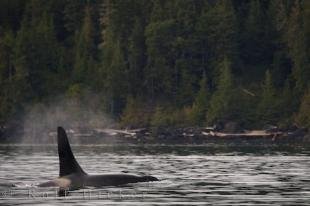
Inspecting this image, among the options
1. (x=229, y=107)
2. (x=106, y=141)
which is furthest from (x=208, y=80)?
(x=106, y=141)

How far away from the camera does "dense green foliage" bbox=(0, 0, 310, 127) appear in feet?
527

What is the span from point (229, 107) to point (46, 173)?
92394 millimetres

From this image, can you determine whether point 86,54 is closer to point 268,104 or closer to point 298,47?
point 298,47

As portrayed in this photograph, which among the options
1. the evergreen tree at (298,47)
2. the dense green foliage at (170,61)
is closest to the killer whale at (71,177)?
the dense green foliage at (170,61)

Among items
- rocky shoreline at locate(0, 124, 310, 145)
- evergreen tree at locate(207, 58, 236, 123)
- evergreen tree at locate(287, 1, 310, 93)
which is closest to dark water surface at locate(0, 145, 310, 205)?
Answer: rocky shoreline at locate(0, 124, 310, 145)

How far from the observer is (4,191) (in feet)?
158

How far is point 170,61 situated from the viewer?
173m

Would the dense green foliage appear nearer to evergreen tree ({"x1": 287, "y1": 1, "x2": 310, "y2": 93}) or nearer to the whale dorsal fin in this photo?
evergreen tree ({"x1": 287, "y1": 1, "x2": 310, "y2": 93})

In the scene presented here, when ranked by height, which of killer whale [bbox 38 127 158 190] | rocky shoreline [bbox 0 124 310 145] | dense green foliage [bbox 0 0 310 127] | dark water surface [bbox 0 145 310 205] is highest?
dense green foliage [bbox 0 0 310 127]

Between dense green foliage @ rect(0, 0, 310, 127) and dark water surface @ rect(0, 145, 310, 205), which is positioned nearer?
dark water surface @ rect(0, 145, 310, 205)

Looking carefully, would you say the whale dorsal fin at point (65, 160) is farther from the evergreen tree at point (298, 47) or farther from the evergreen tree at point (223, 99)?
the evergreen tree at point (298, 47)

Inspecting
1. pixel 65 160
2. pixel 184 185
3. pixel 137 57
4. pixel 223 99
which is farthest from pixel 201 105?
pixel 65 160

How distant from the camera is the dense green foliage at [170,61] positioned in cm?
16075

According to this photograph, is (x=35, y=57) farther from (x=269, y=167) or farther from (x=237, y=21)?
(x=269, y=167)
